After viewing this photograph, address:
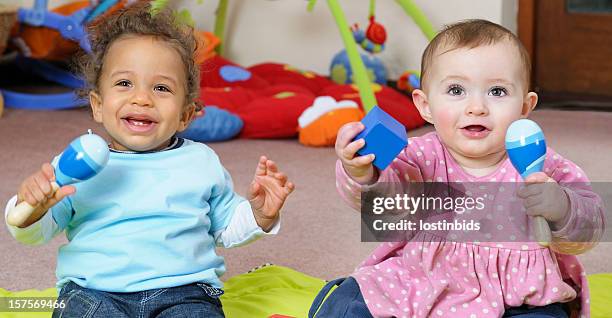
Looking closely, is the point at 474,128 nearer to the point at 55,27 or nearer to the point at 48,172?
the point at 48,172

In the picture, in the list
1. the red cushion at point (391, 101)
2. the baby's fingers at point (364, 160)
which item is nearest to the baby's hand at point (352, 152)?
the baby's fingers at point (364, 160)

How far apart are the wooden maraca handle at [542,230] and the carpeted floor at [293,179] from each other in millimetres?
544

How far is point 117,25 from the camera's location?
4.04ft

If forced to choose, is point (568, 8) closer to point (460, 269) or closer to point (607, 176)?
point (607, 176)

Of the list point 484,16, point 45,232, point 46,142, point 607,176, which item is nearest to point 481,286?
point 45,232

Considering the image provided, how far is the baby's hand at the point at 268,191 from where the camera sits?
114 centimetres

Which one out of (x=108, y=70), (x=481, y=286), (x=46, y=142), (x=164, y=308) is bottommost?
(x=46, y=142)

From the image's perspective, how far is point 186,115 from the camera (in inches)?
48.8

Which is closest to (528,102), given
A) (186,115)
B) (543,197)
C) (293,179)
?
(543,197)

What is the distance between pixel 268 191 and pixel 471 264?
26cm

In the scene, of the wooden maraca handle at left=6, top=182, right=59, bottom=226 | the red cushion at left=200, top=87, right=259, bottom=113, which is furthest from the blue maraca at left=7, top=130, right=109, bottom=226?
the red cushion at left=200, top=87, right=259, bottom=113

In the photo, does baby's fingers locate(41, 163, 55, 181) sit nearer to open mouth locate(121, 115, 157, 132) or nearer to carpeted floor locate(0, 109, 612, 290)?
open mouth locate(121, 115, 157, 132)

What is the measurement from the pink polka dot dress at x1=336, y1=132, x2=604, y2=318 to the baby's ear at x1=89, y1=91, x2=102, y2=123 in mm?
331

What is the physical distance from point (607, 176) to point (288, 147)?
0.79 m
